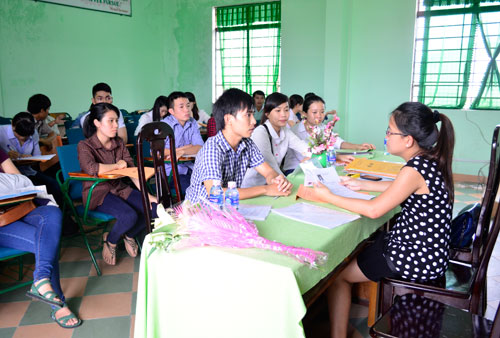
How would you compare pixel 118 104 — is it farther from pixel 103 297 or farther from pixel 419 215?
pixel 419 215

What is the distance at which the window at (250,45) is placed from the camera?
7281 millimetres

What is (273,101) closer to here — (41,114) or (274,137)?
(274,137)

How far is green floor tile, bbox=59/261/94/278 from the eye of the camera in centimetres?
280

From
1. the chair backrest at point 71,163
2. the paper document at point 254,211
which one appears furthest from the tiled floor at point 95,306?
the paper document at point 254,211

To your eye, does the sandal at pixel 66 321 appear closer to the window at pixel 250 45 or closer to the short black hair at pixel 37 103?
the short black hair at pixel 37 103

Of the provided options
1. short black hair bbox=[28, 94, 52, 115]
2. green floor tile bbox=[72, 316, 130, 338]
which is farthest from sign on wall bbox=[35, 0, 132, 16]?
green floor tile bbox=[72, 316, 130, 338]

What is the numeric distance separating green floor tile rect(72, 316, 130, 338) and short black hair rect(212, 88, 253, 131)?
116 centimetres

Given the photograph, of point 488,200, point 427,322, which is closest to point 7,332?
point 427,322

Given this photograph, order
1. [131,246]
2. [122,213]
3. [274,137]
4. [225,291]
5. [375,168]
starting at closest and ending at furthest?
[225,291] < [375,168] < [122,213] < [131,246] < [274,137]

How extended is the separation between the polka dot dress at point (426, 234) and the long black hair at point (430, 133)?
0.07 meters

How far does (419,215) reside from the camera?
167 cm

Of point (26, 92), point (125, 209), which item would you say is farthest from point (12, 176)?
point (26, 92)

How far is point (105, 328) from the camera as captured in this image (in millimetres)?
2178

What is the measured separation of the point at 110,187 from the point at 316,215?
172 centimetres
